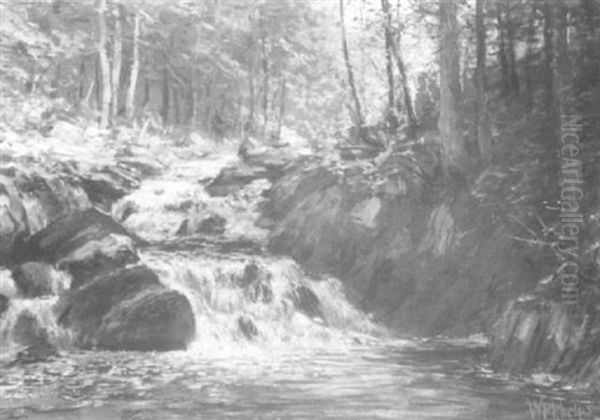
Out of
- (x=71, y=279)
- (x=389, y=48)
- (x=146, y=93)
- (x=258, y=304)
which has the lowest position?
(x=258, y=304)

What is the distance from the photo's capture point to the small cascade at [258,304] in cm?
1148

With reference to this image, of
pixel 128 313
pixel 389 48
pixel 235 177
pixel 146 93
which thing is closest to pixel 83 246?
pixel 128 313

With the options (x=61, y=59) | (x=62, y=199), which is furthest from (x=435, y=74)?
(x=61, y=59)

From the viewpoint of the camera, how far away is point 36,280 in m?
12.0

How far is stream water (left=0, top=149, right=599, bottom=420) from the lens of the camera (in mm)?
6855

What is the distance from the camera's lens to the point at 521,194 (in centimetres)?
1140

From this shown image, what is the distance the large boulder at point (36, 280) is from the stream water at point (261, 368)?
0.15m

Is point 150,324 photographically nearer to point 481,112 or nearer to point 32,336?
point 32,336

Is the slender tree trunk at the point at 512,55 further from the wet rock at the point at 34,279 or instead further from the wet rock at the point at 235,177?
the wet rock at the point at 34,279

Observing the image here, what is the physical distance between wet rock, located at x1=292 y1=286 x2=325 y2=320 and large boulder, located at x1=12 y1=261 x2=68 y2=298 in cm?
382

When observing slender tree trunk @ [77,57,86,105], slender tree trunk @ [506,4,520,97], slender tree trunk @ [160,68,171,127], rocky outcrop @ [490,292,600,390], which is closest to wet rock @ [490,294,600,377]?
rocky outcrop @ [490,292,600,390]

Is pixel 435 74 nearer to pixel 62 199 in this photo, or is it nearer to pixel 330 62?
pixel 62 199

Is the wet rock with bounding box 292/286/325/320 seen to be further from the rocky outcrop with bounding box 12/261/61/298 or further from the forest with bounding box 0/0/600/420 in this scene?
the rocky outcrop with bounding box 12/261/61/298

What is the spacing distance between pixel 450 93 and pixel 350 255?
3517 mm
